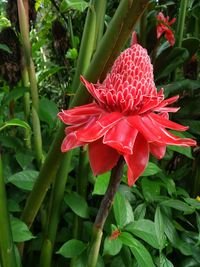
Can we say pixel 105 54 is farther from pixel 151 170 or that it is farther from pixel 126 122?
pixel 151 170

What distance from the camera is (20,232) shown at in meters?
0.49

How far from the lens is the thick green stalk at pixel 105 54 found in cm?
36

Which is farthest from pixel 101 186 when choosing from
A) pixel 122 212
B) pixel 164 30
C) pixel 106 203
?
pixel 164 30

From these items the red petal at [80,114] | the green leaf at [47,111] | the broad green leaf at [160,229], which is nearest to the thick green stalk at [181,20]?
the green leaf at [47,111]

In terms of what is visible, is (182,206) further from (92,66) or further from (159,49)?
(159,49)

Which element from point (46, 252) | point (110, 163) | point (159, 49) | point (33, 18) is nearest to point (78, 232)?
point (46, 252)

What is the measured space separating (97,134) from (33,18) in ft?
1.49

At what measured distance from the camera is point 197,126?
2.69ft

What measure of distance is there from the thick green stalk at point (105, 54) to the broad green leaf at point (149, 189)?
7.9 inches

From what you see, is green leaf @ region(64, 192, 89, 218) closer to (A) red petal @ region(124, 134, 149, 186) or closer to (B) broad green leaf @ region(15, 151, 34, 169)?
(B) broad green leaf @ region(15, 151, 34, 169)

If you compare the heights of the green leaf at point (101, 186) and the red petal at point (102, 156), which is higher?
the red petal at point (102, 156)

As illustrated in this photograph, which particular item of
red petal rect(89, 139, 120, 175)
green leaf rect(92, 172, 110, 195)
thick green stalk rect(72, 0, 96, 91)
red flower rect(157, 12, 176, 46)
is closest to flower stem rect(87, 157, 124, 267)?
red petal rect(89, 139, 120, 175)

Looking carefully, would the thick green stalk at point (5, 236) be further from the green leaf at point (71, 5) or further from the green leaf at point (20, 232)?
the green leaf at point (71, 5)

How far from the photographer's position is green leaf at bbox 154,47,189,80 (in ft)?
2.79
